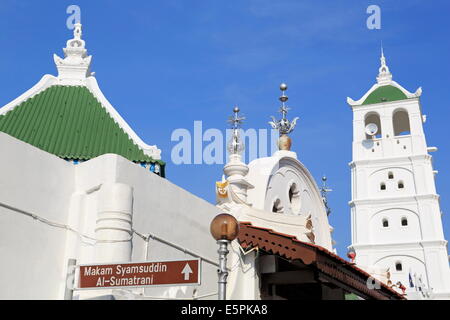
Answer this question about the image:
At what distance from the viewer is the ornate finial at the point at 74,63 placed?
16250 millimetres

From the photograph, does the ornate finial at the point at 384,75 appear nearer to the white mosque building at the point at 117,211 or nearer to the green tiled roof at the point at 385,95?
the green tiled roof at the point at 385,95

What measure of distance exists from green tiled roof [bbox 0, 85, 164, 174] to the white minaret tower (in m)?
37.0

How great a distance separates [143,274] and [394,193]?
154 feet

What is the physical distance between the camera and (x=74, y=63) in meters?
16.4

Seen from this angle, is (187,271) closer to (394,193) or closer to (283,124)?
(283,124)

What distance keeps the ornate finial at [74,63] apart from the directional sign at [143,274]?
10.0 meters

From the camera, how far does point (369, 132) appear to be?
51.2 meters

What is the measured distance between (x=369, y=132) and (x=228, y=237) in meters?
46.3

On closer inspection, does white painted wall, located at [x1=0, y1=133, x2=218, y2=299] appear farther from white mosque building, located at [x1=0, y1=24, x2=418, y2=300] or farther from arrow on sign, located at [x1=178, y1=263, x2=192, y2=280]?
arrow on sign, located at [x1=178, y1=263, x2=192, y2=280]

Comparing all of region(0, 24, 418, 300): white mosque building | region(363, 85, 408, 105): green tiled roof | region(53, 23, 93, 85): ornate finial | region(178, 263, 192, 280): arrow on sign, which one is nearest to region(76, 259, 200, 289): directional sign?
region(178, 263, 192, 280): arrow on sign

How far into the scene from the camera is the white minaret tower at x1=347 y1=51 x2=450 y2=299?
156 feet

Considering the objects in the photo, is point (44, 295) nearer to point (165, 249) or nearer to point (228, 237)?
point (165, 249)
